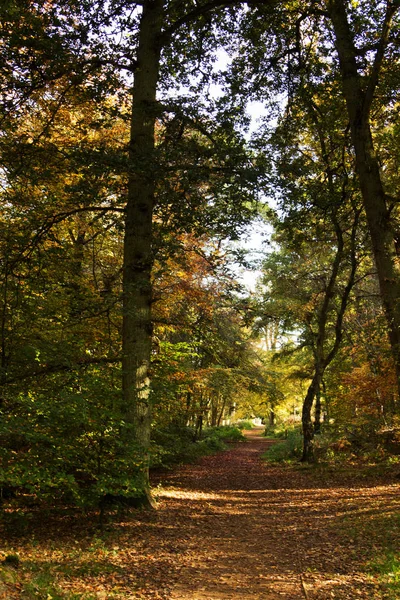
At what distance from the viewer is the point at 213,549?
588cm

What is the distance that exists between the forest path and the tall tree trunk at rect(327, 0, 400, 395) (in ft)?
8.84

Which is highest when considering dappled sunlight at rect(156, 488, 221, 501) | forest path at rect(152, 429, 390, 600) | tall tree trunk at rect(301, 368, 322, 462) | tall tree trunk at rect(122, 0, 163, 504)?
Answer: tall tree trunk at rect(122, 0, 163, 504)

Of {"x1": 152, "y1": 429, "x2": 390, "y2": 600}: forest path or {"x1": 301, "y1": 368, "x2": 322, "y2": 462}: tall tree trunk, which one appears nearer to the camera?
{"x1": 152, "y1": 429, "x2": 390, "y2": 600}: forest path

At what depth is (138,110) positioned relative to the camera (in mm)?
8086

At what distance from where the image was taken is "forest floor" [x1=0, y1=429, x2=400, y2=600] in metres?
4.27

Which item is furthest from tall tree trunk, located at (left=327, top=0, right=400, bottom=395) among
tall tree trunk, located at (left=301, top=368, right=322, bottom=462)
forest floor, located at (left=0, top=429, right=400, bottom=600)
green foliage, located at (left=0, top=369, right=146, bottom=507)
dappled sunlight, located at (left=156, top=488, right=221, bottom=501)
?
tall tree trunk, located at (left=301, top=368, right=322, bottom=462)

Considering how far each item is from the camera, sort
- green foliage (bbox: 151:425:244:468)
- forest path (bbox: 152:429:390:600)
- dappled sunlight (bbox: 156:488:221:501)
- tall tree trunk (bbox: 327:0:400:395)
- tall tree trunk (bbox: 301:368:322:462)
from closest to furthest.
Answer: forest path (bbox: 152:429:390:600) < tall tree trunk (bbox: 327:0:400:395) < green foliage (bbox: 151:425:244:468) < dappled sunlight (bbox: 156:488:221:501) < tall tree trunk (bbox: 301:368:322:462)

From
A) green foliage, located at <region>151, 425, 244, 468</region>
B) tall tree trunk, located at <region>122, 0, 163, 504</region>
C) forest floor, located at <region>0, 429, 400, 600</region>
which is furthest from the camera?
green foliage, located at <region>151, 425, 244, 468</region>

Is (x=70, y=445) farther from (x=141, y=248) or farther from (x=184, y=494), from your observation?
(x=184, y=494)

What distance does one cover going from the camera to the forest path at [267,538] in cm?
446

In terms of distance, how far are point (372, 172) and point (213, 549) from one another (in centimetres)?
598

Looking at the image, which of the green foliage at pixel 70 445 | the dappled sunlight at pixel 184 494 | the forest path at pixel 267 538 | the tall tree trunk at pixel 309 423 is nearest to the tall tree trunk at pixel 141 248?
the green foliage at pixel 70 445

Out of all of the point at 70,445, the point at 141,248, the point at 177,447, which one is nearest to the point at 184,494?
the point at 177,447

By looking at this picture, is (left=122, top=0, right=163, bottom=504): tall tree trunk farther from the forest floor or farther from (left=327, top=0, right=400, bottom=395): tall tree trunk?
(left=327, top=0, right=400, bottom=395): tall tree trunk
